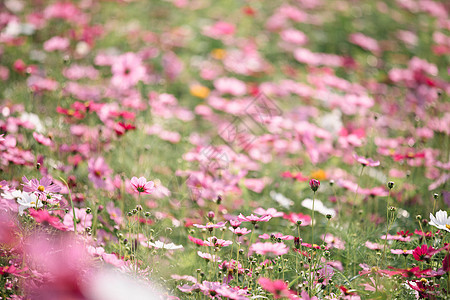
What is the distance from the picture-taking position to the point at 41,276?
3.50ft

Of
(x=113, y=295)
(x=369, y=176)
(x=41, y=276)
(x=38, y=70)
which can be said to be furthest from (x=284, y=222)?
(x=38, y=70)

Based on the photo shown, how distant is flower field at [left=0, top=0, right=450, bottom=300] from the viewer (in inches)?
46.9

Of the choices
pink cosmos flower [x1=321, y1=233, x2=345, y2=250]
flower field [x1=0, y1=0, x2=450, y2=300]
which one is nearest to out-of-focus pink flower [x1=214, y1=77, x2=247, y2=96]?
flower field [x1=0, y1=0, x2=450, y2=300]

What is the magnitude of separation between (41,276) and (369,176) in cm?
147

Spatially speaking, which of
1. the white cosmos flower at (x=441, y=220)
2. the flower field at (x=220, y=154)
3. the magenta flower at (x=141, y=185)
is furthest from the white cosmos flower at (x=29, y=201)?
the white cosmos flower at (x=441, y=220)

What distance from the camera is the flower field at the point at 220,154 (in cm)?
119

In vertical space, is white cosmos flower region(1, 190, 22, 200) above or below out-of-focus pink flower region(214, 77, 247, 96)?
above

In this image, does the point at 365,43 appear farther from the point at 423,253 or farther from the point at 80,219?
the point at 80,219

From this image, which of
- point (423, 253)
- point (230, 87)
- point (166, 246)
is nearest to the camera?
point (423, 253)

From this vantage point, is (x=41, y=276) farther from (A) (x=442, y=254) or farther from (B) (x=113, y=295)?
(A) (x=442, y=254)

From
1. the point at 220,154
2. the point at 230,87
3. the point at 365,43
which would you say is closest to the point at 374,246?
the point at 220,154

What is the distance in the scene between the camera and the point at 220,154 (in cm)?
201

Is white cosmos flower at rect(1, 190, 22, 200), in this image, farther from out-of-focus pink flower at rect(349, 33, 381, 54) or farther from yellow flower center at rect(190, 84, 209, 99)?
out-of-focus pink flower at rect(349, 33, 381, 54)

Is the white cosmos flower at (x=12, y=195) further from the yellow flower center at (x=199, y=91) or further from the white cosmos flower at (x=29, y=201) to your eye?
the yellow flower center at (x=199, y=91)
